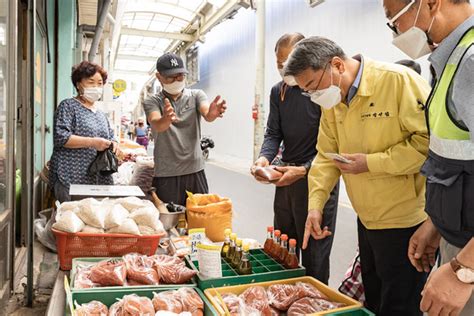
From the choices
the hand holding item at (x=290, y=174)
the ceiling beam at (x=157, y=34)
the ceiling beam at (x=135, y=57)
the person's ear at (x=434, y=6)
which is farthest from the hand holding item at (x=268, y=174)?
the ceiling beam at (x=135, y=57)

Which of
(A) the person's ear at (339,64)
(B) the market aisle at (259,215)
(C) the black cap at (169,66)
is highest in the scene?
(C) the black cap at (169,66)

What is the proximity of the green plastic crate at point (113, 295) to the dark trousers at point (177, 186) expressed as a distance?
4.31 ft

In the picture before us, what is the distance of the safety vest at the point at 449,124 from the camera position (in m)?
0.99

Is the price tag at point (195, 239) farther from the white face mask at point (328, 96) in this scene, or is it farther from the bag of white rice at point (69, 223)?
the white face mask at point (328, 96)

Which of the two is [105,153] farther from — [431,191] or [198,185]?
[431,191]

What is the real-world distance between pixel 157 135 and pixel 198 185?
0.44m

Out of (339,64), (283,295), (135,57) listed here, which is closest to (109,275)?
(283,295)

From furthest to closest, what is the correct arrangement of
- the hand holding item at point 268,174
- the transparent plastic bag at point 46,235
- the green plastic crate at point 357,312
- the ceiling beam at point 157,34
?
the ceiling beam at point 157,34 → the transparent plastic bag at point 46,235 → the hand holding item at point 268,174 → the green plastic crate at point 357,312

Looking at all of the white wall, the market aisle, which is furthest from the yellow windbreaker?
the white wall

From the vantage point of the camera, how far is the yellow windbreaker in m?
1.46

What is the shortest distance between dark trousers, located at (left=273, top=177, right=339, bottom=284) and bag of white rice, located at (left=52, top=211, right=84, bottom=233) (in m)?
1.12

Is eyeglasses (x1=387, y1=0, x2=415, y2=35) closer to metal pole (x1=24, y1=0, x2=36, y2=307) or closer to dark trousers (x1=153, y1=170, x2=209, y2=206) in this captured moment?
dark trousers (x1=153, y1=170, x2=209, y2=206)

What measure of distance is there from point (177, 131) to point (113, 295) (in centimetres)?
144

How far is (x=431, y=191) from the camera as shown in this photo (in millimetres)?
1137
